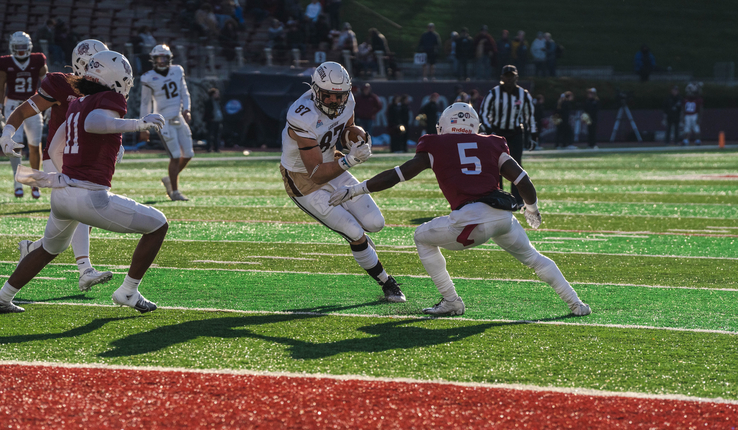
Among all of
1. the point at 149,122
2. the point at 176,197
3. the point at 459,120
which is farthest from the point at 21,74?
the point at 459,120

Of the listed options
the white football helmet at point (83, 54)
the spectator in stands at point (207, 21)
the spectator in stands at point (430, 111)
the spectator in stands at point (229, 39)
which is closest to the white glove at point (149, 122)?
the white football helmet at point (83, 54)

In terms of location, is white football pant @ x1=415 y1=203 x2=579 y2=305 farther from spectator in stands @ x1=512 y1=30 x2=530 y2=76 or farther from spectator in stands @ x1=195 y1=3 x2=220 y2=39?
spectator in stands @ x1=512 y1=30 x2=530 y2=76

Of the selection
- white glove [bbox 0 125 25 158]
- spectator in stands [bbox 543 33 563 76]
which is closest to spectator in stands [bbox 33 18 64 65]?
spectator in stands [bbox 543 33 563 76]

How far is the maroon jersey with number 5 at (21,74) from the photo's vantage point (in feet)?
35.8

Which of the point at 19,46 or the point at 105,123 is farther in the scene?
the point at 19,46

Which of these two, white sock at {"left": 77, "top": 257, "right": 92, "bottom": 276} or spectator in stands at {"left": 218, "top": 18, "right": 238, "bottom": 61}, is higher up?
spectator in stands at {"left": 218, "top": 18, "right": 238, "bottom": 61}

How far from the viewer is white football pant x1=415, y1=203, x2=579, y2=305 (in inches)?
205

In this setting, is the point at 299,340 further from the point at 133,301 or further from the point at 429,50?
the point at 429,50

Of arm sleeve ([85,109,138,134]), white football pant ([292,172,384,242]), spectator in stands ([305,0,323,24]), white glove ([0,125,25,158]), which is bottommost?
white football pant ([292,172,384,242])

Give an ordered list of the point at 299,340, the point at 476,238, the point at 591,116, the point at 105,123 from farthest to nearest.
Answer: the point at 591,116 < the point at 476,238 < the point at 105,123 < the point at 299,340

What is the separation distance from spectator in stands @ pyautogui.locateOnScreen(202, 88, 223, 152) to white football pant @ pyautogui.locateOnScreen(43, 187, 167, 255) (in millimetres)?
17224

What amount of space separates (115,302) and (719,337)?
10.6 ft

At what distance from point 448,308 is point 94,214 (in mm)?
2008

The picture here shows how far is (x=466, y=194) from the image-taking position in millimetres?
5281
